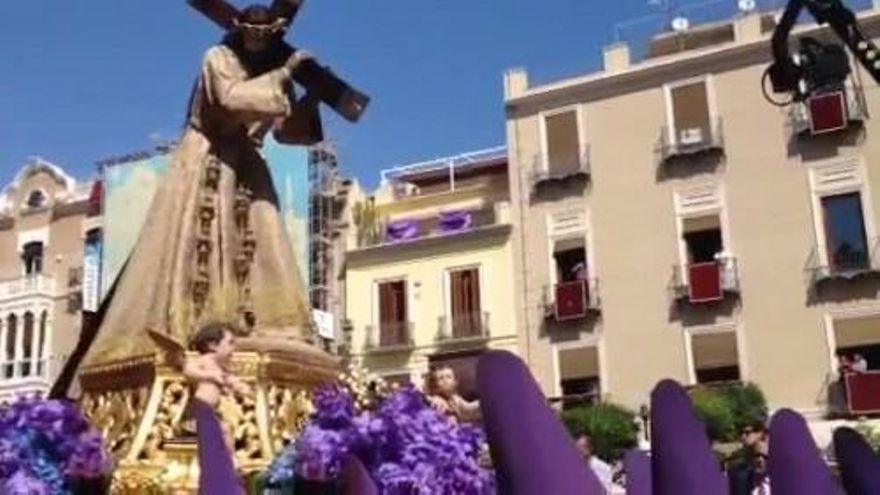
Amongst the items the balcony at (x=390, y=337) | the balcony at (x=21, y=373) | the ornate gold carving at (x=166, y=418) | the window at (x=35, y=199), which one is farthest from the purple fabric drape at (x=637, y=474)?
the window at (x=35, y=199)

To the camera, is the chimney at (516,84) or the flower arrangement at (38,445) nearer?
the flower arrangement at (38,445)

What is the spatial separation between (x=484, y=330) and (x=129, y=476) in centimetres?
2640

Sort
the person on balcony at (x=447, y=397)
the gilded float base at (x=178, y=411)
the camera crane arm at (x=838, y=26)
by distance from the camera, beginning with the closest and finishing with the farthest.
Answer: the person on balcony at (x=447, y=397) < the gilded float base at (x=178, y=411) < the camera crane arm at (x=838, y=26)

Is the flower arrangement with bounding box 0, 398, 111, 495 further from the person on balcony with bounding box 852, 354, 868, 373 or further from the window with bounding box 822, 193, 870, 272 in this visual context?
the window with bounding box 822, 193, 870, 272

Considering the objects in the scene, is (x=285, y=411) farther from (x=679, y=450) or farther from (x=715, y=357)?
(x=715, y=357)

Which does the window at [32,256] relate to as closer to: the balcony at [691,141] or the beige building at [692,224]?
the beige building at [692,224]

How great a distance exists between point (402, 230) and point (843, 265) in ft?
40.7

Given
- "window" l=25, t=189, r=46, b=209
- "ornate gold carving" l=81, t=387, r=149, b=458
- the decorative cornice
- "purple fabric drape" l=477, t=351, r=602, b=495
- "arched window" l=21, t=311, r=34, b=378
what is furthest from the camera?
"window" l=25, t=189, r=46, b=209

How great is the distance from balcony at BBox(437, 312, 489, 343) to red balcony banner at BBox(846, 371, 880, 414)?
9.44 metres

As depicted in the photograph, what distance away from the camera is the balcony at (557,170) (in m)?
31.0

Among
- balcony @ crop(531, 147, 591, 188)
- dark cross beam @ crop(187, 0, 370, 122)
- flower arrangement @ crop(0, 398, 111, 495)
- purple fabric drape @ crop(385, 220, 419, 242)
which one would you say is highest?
balcony @ crop(531, 147, 591, 188)

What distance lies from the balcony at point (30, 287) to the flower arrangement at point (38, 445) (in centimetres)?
3597

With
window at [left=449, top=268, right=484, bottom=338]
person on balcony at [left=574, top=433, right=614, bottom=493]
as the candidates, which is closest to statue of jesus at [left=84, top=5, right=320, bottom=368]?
person on balcony at [left=574, top=433, right=614, bottom=493]

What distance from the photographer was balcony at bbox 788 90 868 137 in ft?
91.9
